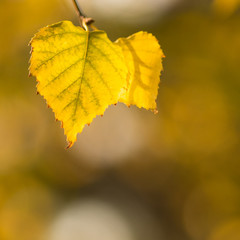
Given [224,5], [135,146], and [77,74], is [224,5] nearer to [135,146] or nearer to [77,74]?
[77,74]

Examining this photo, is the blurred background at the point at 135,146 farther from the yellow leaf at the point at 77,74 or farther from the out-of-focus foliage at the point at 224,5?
the yellow leaf at the point at 77,74

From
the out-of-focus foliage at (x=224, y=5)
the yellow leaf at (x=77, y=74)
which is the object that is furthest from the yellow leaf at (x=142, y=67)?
the out-of-focus foliage at (x=224, y=5)

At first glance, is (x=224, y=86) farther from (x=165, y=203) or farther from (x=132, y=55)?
(x=165, y=203)

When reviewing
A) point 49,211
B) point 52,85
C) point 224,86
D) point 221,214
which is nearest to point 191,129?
point 224,86

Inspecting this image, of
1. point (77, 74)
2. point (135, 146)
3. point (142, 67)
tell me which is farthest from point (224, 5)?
point (135, 146)

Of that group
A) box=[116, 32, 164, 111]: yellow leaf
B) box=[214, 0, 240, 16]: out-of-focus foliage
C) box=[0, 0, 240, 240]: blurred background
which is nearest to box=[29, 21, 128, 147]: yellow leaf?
box=[116, 32, 164, 111]: yellow leaf

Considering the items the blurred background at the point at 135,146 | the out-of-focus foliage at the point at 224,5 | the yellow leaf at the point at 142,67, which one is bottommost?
the blurred background at the point at 135,146

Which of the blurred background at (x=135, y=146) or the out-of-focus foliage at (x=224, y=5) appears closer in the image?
the out-of-focus foliage at (x=224, y=5)

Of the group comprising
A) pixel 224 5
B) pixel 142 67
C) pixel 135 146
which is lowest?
pixel 135 146
